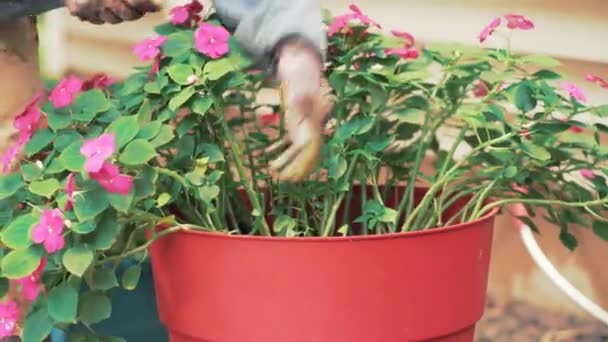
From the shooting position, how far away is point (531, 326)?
1.53m

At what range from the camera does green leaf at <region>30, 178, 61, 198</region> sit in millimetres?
888

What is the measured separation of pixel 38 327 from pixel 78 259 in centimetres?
9

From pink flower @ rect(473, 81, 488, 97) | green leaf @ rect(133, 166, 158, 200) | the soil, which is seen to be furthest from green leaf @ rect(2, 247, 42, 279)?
the soil

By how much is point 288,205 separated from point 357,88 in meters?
0.16

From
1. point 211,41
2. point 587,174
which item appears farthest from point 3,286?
point 587,174

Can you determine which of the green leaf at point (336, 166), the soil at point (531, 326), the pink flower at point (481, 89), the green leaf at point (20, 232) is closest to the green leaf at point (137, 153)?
the green leaf at point (20, 232)

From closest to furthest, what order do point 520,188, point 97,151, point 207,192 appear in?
1. point 97,151
2. point 207,192
3. point 520,188

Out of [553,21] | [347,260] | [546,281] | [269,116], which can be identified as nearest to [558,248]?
[546,281]

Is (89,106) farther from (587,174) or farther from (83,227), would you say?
(587,174)

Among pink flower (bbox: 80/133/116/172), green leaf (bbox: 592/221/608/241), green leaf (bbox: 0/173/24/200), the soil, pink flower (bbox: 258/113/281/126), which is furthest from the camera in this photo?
the soil

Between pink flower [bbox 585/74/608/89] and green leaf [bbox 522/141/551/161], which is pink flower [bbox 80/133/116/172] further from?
pink flower [bbox 585/74/608/89]

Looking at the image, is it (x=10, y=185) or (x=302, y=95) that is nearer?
(x=302, y=95)

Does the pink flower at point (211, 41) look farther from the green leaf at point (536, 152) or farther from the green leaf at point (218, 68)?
the green leaf at point (536, 152)

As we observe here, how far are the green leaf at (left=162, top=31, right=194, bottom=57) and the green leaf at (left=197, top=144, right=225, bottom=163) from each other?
0.34ft
